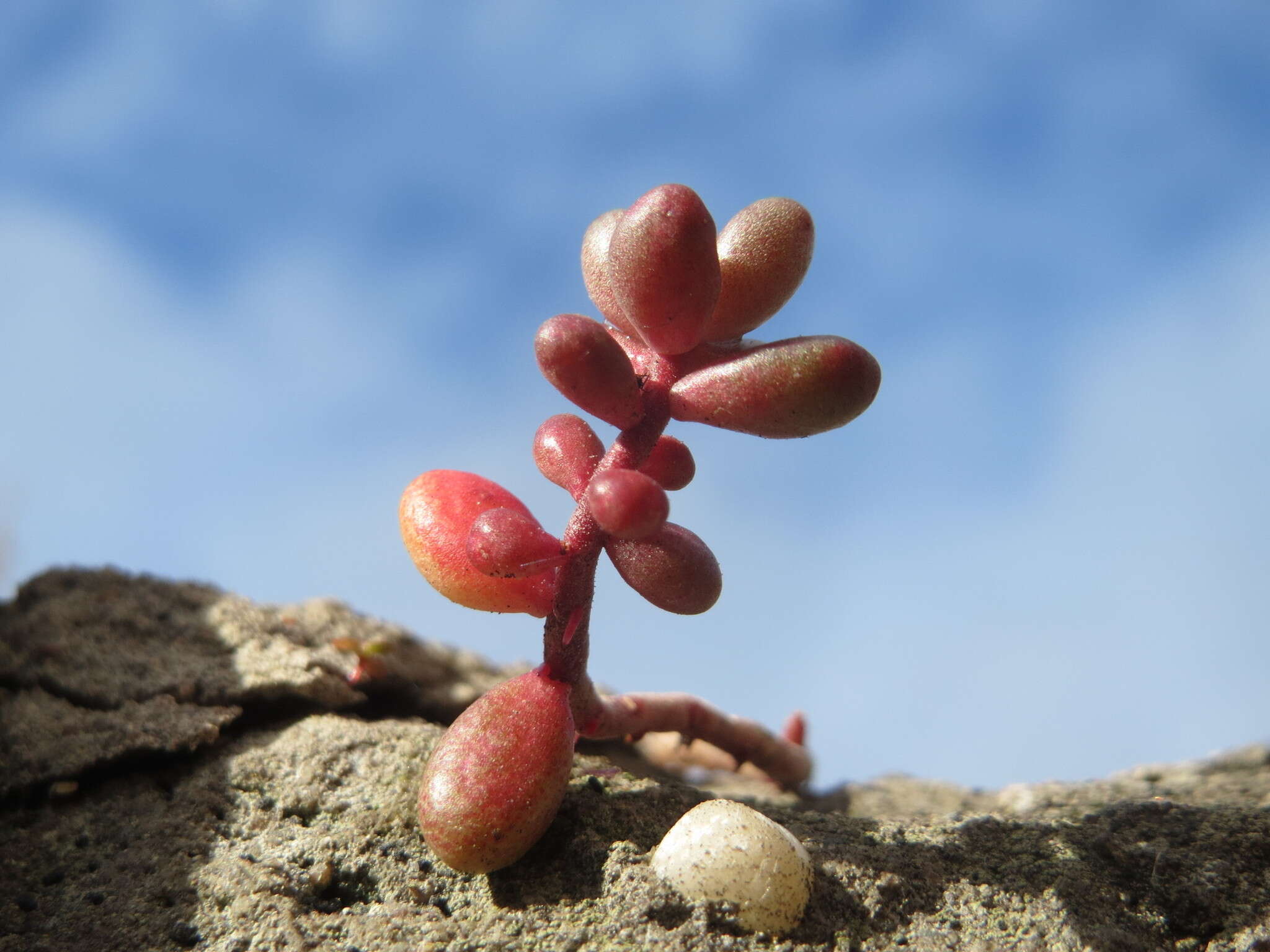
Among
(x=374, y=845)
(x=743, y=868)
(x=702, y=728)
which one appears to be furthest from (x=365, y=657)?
(x=743, y=868)

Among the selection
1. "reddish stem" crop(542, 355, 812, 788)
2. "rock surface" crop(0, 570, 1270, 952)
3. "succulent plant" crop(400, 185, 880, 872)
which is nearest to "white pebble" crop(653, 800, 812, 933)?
"rock surface" crop(0, 570, 1270, 952)

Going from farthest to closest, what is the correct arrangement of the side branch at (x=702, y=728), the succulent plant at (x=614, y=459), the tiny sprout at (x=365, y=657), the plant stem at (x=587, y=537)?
the tiny sprout at (x=365, y=657), the side branch at (x=702, y=728), the plant stem at (x=587, y=537), the succulent plant at (x=614, y=459)

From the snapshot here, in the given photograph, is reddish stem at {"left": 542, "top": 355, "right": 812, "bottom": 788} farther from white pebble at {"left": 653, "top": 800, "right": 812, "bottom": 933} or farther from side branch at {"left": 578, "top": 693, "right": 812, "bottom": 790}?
white pebble at {"left": 653, "top": 800, "right": 812, "bottom": 933}

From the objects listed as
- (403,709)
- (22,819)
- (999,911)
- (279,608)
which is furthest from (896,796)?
(22,819)

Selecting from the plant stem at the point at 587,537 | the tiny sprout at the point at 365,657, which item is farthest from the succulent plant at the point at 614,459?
the tiny sprout at the point at 365,657

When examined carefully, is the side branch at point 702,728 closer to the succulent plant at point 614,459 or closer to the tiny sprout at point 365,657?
the succulent plant at point 614,459

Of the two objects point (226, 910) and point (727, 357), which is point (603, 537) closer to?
point (727, 357)

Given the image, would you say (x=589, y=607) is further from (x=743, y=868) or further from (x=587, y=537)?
(x=743, y=868)
